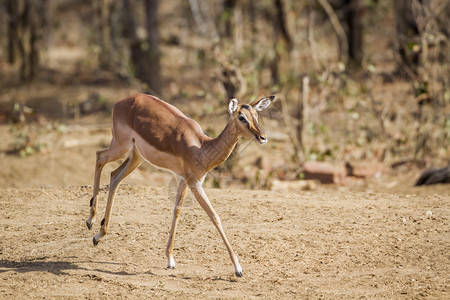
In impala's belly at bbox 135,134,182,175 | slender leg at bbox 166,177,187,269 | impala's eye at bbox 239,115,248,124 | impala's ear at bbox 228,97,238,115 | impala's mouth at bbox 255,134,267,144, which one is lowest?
slender leg at bbox 166,177,187,269

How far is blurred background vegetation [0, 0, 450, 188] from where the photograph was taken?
1103 centimetres

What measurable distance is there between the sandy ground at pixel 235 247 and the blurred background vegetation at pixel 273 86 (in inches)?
94.6

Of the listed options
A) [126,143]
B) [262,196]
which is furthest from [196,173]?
[262,196]

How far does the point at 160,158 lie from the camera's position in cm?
554

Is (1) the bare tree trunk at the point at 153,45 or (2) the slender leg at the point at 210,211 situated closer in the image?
(2) the slender leg at the point at 210,211

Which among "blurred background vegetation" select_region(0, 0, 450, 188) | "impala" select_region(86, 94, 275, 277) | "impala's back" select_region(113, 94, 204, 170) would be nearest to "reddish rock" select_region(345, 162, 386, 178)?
"blurred background vegetation" select_region(0, 0, 450, 188)

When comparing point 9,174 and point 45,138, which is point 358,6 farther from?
point 9,174

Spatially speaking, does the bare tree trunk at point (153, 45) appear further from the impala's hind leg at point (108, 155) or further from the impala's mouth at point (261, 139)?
the impala's mouth at point (261, 139)

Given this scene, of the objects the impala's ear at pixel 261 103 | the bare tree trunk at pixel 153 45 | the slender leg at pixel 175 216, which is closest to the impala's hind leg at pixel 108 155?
the slender leg at pixel 175 216

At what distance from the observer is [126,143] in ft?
19.4

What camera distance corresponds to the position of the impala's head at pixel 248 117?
16.6 ft

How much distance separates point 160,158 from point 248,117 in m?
0.91

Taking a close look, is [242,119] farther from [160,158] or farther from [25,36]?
[25,36]

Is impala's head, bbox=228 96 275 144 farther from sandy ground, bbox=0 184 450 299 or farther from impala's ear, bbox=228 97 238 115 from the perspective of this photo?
sandy ground, bbox=0 184 450 299
